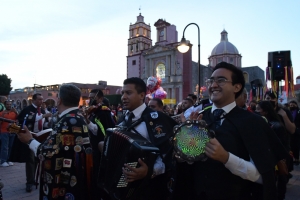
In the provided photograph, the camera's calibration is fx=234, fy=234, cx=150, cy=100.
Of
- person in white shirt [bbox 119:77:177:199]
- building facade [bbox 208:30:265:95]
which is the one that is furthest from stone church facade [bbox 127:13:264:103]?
person in white shirt [bbox 119:77:177:199]

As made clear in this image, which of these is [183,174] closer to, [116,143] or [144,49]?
[116,143]

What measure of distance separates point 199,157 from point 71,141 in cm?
162

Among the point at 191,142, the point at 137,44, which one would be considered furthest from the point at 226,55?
the point at 191,142

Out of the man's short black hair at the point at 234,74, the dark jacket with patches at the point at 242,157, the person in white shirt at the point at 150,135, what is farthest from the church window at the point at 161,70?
the dark jacket with patches at the point at 242,157

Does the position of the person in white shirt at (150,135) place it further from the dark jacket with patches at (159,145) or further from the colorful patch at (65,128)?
the colorful patch at (65,128)

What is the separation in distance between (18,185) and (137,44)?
50.6 meters

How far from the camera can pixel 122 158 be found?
90.1 inches

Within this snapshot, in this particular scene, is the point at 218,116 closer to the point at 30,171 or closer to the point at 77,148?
the point at 77,148

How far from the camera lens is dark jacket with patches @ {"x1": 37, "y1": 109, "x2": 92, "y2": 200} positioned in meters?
2.65

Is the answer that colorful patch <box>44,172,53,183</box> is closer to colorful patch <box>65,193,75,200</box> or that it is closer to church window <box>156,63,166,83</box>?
colorful patch <box>65,193,75,200</box>

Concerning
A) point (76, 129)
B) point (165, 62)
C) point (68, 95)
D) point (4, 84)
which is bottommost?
point (76, 129)

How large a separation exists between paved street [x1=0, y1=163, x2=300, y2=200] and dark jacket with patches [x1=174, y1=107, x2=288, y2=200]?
13.5 ft

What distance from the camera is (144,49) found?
172 feet

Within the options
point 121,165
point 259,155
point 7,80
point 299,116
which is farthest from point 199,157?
point 7,80
